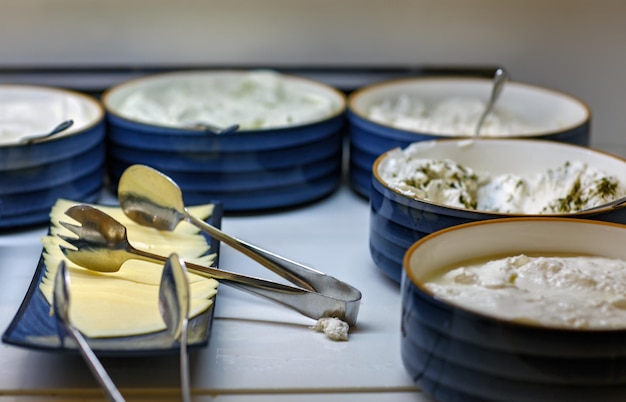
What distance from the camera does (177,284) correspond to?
68cm

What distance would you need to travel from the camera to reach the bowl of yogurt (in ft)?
3.34

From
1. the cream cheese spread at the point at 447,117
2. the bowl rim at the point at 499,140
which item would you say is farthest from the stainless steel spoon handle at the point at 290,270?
the cream cheese spread at the point at 447,117

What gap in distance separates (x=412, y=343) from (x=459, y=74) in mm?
737

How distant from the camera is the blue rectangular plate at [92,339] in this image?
0.65 m

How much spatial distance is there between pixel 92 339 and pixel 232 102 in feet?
1.82

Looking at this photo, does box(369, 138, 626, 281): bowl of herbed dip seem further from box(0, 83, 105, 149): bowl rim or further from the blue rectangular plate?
box(0, 83, 105, 149): bowl rim

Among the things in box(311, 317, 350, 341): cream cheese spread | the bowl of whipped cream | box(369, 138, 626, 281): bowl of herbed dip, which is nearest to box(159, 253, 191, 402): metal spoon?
box(311, 317, 350, 341): cream cheese spread

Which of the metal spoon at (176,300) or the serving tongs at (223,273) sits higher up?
the metal spoon at (176,300)

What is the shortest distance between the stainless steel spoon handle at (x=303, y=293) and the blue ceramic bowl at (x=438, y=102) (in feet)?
0.98

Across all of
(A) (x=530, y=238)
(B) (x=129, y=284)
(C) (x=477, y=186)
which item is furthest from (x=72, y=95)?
(A) (x=530, y=238)

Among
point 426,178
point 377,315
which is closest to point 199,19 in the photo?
point 426,178

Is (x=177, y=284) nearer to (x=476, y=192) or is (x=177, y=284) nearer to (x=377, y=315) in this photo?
(x=377, y=315)

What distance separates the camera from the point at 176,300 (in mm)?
675

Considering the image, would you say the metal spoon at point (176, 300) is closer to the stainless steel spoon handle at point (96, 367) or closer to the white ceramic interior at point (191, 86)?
the stainless steel spoon handle at point (96, 367)
